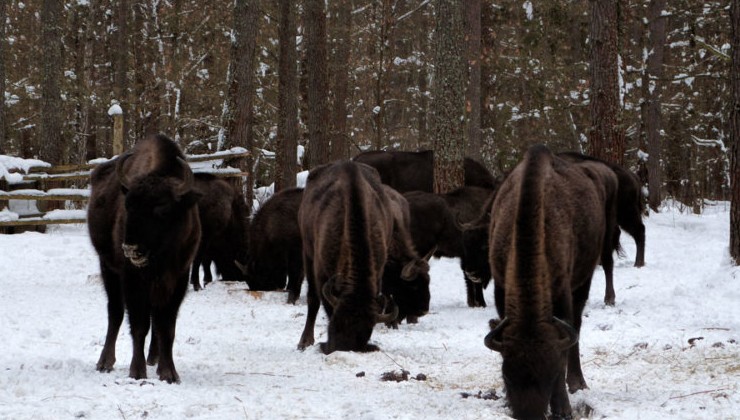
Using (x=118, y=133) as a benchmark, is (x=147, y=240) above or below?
below

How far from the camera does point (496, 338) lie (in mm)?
4836

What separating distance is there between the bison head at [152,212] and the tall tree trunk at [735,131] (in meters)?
7.09

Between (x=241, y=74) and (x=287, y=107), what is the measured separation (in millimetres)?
2983

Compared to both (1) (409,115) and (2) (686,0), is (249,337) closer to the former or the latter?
(2) (686,0)

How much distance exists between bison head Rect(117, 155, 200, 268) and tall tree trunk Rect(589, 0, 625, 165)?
960 cm

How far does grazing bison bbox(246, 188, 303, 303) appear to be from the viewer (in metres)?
11.6

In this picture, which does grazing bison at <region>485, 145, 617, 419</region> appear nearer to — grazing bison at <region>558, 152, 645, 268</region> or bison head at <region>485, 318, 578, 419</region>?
bison head at <region>485, 318, 578, 419</region>

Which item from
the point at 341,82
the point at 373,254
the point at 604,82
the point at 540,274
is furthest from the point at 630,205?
the point at 341,82

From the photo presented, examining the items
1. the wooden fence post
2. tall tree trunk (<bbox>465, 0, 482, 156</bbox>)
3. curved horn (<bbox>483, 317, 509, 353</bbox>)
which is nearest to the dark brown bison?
curved horn (<bbox>483, 317, 509, 353</bbox>)

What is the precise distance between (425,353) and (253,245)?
198 inches

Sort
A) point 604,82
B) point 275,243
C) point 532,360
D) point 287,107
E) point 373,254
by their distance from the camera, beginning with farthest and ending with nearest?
point 287,107
point 604,82
point 275,243
point 373,254
point 532,360

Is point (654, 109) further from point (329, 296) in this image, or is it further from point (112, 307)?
point (112, 307)

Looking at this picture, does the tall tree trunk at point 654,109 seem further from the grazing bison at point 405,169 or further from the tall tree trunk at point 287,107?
the tall tree trunk at point 287,107

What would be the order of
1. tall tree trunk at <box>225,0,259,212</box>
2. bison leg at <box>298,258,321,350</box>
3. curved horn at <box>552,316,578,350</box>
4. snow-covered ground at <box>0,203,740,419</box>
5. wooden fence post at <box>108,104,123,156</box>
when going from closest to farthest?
curved horn at <box>552,316,578,350</box> < snow-covered ground at <box>0,203,740,419</box> < bison leg at <box>298,258,321,350</box> < tall tree trunk at <box>225,0,259,212</box> < wooden fence post at <box>108,104,123,156</box>
